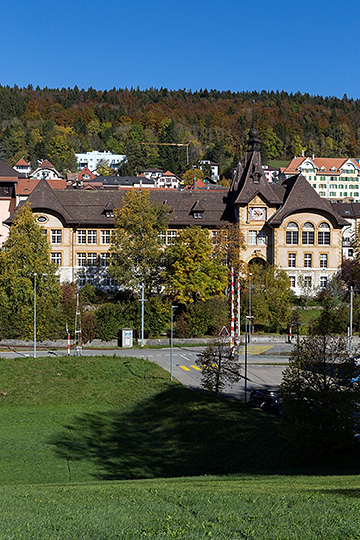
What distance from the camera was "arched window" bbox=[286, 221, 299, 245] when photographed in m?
84.8

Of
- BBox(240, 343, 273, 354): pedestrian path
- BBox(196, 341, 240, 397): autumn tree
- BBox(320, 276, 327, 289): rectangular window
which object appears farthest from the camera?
BBox(320, 276, 327, 289): rectangular window

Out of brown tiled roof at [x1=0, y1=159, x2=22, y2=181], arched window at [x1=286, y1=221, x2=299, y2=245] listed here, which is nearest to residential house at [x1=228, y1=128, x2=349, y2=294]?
arched window at [x1=286, y1=221, x2=299, y2=245]

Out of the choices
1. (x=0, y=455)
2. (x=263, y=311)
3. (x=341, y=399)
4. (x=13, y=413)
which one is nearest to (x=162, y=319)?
(x=263, y=311)

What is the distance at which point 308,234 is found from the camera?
3344 inches

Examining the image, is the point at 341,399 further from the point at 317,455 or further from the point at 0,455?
the point at 0,455

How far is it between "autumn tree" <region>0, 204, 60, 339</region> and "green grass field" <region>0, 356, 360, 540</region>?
952 cm

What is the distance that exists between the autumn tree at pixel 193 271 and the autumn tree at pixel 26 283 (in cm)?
1222

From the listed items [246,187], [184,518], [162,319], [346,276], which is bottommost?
[184,518]

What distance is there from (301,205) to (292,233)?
3.74 m

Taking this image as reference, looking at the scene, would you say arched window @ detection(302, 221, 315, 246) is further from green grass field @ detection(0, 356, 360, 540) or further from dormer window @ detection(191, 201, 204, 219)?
green grass field @ detection(0, 356, 360, 540)

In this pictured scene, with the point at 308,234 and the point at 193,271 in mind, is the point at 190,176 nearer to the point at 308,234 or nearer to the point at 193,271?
the point at 308,234

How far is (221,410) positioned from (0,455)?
44.8ft

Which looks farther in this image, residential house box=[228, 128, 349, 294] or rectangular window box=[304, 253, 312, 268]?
rectangular window box=[304, 253, 312, 268]

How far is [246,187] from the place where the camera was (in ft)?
284
